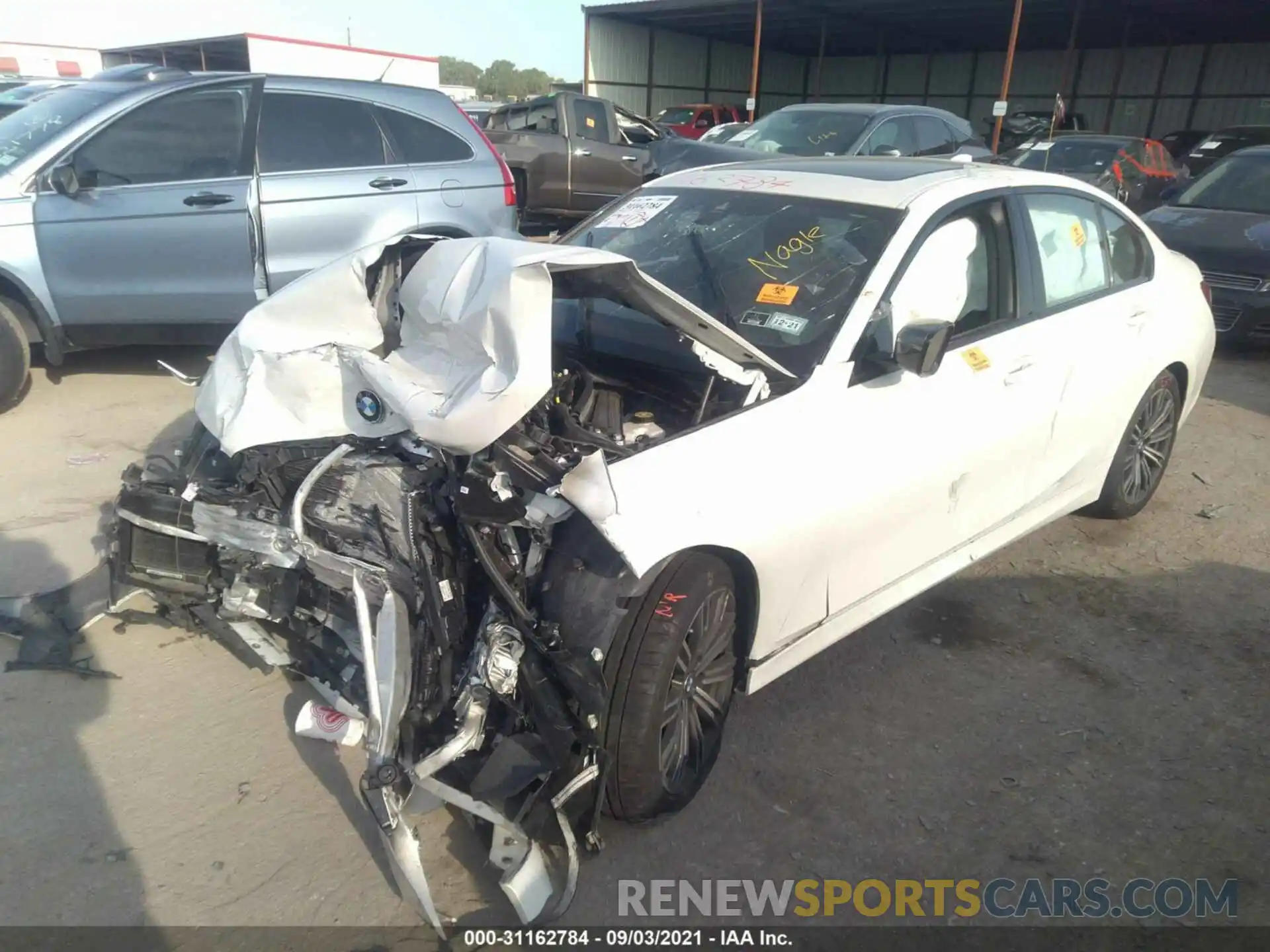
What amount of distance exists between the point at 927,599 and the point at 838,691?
34.3 inches

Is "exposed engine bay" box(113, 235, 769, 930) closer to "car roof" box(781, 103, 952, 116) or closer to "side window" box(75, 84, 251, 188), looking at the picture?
"side window" box(75, 84, 251, 188)

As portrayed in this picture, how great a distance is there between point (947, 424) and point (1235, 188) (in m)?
7.79

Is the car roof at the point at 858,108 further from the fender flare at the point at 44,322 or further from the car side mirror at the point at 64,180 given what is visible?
the fender flare at the point at 44,322

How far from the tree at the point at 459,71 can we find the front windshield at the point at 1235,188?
6921cm

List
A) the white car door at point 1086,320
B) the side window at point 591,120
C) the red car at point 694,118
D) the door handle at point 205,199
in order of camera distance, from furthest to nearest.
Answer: the red car at point 694,118 → the side window at point 591,120 → the door handle at point 205,199 → the white car door at point 1086,320

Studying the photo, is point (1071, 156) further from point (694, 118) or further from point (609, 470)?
point (609, 470)

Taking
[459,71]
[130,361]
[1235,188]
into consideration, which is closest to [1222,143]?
[1235,188]

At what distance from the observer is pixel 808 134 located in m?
10.2

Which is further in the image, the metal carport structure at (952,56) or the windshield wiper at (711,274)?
the metal carport structure at (952,56)

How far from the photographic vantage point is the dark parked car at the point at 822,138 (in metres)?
9.97

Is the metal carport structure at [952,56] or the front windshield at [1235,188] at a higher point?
the metal carport structure at [952,56]

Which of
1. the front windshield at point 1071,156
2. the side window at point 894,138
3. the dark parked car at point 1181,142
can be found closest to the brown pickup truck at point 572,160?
the side window at point 894,138

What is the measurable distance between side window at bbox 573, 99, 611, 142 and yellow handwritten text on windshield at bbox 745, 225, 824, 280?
913 centimetres

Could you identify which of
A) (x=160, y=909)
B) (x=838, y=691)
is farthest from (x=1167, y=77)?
(x=160, y=909)
